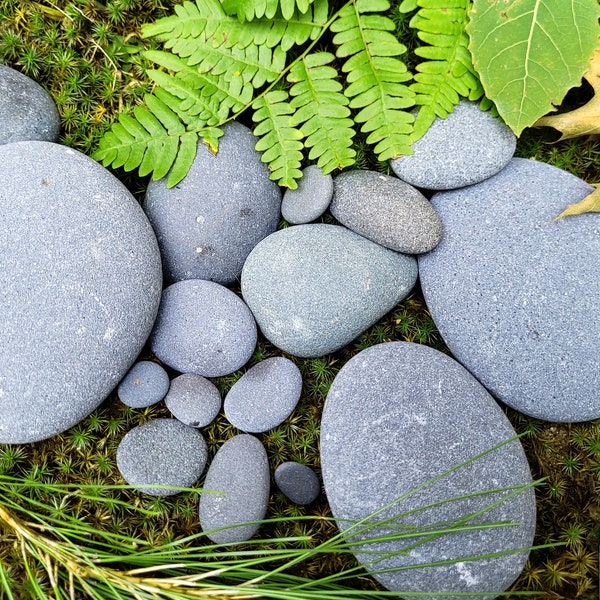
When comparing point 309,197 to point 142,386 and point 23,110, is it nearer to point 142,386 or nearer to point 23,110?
point 142,386

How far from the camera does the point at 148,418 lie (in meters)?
2.73

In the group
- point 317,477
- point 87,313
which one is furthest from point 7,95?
point 317,477

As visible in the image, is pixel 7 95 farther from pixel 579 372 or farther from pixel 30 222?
pixel 579 372

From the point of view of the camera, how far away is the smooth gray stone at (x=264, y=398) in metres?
2.65

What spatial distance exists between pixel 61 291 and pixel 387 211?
57.9 inches

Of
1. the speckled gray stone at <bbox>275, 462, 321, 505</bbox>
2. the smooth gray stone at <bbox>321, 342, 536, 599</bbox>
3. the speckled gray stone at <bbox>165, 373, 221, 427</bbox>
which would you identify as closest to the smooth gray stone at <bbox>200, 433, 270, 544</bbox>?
the speckled gray stone at <bbox>275, 462, 321, 505</bbox>

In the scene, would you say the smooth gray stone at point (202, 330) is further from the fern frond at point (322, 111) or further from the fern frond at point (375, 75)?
the fern frond at point (375, 75)

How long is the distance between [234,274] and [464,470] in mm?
1400

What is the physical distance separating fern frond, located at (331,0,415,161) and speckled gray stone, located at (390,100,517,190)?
0.34ft

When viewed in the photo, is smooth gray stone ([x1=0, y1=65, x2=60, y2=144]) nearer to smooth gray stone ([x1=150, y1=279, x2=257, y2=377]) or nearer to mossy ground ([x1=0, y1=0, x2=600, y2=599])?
mossy ground ([x1=0, y1=0, x2=600, y2=599])

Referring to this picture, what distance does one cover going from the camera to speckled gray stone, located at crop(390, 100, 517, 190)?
8.50 ft

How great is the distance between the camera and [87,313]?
2.44m

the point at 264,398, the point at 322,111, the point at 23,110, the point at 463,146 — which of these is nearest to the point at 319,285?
the point at 264,398

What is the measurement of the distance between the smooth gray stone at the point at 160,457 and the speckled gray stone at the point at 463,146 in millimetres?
1659
